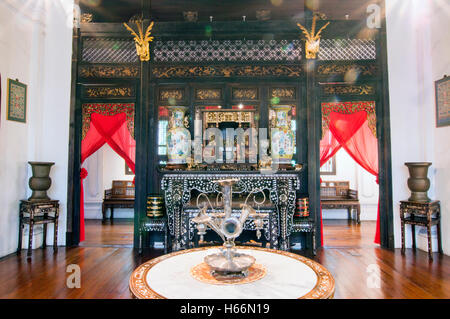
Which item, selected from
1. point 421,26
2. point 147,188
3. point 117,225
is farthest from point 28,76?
point 421,26

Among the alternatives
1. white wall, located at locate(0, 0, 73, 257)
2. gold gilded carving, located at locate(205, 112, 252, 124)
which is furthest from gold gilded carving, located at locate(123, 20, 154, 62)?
gold gilded carving, located at locate(205, 112, 252, 124)

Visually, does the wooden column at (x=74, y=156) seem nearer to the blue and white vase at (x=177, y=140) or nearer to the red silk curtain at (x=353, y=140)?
the blue and white vase at (x=177, y=140)

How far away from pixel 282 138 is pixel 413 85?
7.26ft

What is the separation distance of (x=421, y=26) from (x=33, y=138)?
6.32 metres

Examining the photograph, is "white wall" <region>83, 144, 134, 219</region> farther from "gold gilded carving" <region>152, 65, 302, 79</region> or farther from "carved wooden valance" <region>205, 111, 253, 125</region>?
"carved wooden valance" <region>205, 111, 253, 125</region>

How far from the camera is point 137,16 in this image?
207 inches

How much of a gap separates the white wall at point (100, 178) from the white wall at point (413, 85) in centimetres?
571

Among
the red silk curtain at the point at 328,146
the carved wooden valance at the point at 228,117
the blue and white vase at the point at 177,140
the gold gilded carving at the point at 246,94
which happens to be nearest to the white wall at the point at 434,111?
the red silk curtain at the point at 328,146

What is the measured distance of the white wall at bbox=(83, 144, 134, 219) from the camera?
673 centimetres

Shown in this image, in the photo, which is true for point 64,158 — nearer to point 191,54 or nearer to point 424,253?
point 191,54

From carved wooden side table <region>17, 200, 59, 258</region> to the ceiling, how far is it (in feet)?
11.8

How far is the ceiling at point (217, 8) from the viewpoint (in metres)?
4.93

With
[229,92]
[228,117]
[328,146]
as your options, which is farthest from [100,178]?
[328,146]

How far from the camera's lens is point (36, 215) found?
405 centimetres
